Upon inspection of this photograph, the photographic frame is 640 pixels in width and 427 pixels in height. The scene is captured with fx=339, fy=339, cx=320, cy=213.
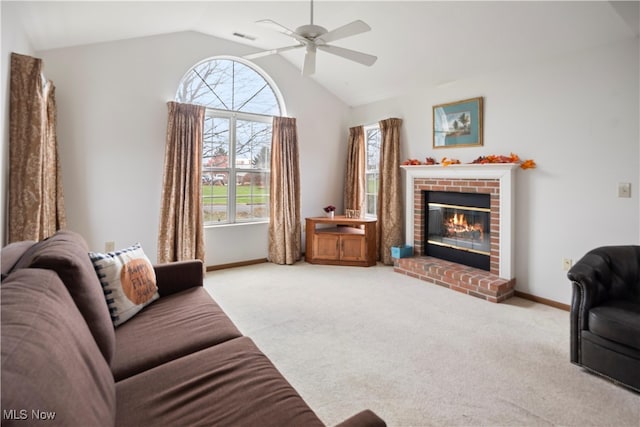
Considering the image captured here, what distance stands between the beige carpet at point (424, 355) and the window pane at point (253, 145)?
2.05 meters

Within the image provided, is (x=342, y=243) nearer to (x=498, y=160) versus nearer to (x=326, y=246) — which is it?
(x=326, y=246)

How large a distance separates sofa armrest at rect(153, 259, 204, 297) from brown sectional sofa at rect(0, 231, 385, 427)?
410 mm

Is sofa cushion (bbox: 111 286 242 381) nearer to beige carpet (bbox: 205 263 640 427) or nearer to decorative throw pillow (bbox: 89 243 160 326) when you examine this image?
decorative throw pillow (bbox: 89 243 160 326)

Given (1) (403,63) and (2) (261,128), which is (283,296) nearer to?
(2) (261,128)

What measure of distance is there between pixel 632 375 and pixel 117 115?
5287 millimetres

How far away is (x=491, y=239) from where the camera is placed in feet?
13.3

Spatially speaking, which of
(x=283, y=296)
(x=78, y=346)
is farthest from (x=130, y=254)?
(x=283, y=296)

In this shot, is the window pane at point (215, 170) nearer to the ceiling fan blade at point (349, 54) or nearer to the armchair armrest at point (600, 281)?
the ceiling fan blade at point (349, 54)

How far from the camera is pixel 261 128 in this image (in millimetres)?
5391

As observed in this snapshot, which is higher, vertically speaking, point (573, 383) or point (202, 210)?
point (202, 210)

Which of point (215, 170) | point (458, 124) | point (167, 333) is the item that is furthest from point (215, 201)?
point (458, 124)

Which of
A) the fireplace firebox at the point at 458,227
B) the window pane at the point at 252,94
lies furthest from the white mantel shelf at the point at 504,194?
the window pane at the point at 252,94

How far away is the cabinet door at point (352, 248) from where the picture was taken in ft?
16.9

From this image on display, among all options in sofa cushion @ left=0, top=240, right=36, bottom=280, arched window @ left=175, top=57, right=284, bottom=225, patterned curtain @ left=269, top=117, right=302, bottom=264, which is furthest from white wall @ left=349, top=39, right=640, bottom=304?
sofa cushion @ left=0, top=240, right=36, bottom=280
